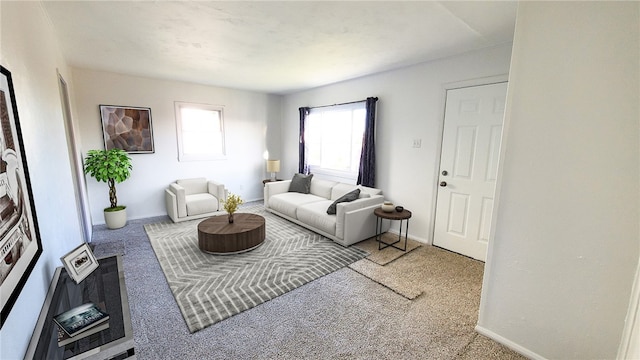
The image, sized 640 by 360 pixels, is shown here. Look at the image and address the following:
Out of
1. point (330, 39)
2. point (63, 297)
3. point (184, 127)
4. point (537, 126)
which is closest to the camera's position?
point (63, 297)

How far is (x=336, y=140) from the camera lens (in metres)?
4.82

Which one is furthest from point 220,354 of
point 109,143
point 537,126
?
point 109,143

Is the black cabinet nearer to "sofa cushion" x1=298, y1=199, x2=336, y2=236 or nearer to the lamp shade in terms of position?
"sofa cushion" x1=298, y1=199, x2=336, y2=236

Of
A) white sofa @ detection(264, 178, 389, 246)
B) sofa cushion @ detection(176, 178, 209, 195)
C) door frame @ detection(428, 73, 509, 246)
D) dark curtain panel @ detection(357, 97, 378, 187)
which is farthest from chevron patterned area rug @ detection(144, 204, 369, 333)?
dark curtain panel @ detection(357, 97, 378, 187)

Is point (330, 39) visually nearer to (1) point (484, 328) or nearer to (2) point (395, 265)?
(2) point (395, 265)

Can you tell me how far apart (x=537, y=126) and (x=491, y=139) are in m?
1.42

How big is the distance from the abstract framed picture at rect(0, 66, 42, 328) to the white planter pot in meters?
3.27

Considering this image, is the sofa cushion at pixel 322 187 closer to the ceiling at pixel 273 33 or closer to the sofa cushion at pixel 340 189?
the sofa cushion at pixel 340 189

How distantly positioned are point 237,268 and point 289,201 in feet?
Answer: 5.68

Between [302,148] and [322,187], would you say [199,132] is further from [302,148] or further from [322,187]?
[322,187]

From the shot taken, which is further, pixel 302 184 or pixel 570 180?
pixel 302 184

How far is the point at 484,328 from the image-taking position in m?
1.93

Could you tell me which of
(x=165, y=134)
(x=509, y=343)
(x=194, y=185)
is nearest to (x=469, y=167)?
(x=509, y=343)

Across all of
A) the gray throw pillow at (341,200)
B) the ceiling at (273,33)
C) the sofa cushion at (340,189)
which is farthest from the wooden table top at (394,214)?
the ceiling at (273,33)
